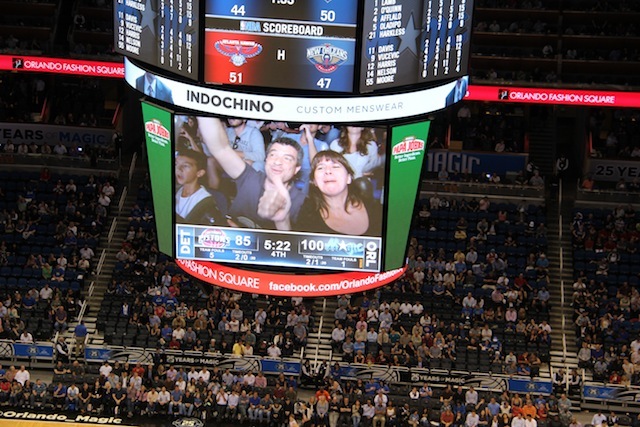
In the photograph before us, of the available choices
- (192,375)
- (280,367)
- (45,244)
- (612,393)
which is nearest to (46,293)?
(45,244)

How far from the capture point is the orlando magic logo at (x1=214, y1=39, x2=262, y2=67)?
78.7 ft

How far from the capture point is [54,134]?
44156mm

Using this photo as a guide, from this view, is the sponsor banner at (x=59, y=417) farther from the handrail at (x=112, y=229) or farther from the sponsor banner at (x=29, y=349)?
the handrail at (x=112, y=229)

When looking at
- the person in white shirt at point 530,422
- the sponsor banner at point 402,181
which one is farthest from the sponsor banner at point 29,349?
the sponsor banner at point 402,181

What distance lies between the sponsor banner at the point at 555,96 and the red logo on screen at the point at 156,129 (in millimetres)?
14664

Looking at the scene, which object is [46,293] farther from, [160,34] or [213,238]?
[160,34]

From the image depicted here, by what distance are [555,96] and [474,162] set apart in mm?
4718

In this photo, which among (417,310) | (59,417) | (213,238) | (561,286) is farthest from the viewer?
(561,286)

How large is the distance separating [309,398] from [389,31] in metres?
14.7

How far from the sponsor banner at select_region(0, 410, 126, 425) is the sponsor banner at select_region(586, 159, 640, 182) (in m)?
16.6

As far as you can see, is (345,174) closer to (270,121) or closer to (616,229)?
(270,121)

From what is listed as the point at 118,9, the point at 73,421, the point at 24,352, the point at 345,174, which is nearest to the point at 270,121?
the point at 345,174

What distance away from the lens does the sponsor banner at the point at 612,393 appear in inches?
1411

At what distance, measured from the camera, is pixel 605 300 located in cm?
3841
